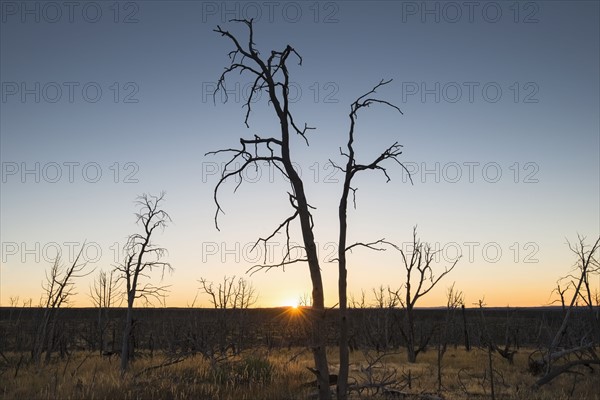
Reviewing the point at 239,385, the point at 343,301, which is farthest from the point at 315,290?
the point at 239,385

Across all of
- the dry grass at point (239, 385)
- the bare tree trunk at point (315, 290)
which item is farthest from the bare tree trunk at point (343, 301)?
the dry grass at point (239, 385)

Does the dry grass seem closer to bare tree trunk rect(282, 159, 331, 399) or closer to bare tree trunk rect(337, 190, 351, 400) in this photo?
bare tree trunk rect(337, 190, 351, 400)

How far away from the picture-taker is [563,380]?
16.4m

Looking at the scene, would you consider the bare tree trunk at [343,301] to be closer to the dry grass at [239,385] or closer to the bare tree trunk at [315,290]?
the bare tree trunk at [315,290]

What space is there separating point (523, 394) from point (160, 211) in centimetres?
1550

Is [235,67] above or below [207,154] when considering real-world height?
above

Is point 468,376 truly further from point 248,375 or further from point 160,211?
point 160,211

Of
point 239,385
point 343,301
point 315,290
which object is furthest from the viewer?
point 239,385

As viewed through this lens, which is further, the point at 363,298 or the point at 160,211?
the point at 363,298

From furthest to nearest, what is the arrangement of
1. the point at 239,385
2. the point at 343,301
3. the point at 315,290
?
the point at 239,385, the point at 343,301, the point at 315,290

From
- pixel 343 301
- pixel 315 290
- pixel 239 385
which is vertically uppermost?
pixel 315 290

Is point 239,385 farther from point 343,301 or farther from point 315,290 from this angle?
point 315,290

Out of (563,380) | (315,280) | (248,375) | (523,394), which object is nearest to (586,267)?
(563,380)

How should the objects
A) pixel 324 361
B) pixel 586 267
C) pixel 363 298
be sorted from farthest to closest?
pixel 363 298
pixel 586 267
pixel 324 361
